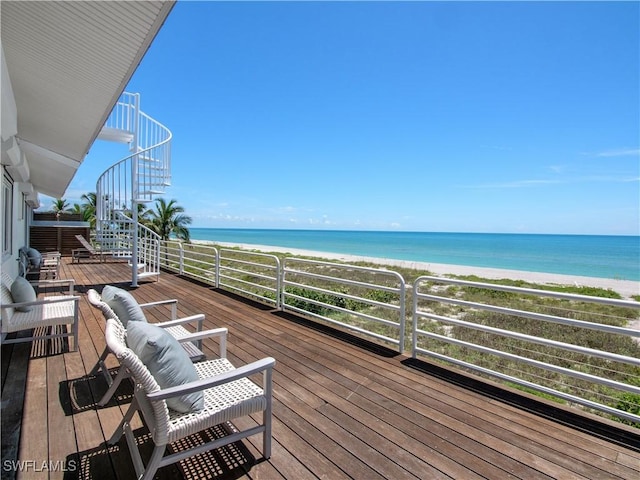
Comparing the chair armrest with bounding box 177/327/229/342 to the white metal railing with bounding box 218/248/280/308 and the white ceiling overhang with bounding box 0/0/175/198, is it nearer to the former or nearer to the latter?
the white ceiling overhang with bounding box 0/0/175/198

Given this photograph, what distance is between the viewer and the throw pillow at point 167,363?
150 cm

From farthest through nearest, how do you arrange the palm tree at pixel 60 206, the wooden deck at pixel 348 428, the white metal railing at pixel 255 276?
the palm tree at pixel 60 206 → the white metal railing at pixel 255 276 → the wooden deck at pixel 348 428

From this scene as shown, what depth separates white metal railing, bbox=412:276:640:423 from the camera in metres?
2.17

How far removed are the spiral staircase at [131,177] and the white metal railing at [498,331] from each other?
146 centimetres

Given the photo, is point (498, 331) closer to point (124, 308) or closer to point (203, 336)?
point (203, 336)

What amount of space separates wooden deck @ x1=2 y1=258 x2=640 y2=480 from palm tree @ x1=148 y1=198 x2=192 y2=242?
1448 centimetres

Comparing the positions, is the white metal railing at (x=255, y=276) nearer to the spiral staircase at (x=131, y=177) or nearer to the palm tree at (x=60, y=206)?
the spiral staircase at (x=131, y=177)

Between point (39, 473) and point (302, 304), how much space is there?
472cm

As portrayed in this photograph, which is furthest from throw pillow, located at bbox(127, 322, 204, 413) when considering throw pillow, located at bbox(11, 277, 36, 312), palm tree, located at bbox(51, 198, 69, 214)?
palm tree, located at bbox(51, 198, 69, 214)

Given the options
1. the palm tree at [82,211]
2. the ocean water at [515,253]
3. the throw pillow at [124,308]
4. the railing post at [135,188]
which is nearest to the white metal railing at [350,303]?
the throw pillow at [124,308]

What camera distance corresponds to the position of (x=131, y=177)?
6574mm

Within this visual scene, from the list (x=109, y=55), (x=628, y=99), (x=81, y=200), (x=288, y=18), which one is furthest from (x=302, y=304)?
(x=81, y=200)

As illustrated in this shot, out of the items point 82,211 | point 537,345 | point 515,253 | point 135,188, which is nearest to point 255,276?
point 135,188

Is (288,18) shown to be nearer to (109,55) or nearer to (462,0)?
(462,0)
